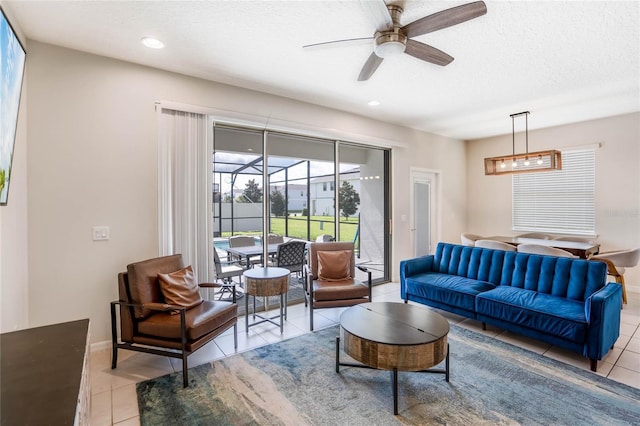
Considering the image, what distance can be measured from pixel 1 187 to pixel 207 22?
192 cm

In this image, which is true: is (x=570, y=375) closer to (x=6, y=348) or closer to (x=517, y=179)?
(x=6, y=348)

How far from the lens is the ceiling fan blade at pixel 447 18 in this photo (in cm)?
190

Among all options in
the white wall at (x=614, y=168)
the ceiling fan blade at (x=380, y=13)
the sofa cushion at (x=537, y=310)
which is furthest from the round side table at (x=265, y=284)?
the white wall at (x=614, y=168)

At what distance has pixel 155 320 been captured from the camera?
104 inches

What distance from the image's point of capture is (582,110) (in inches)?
190

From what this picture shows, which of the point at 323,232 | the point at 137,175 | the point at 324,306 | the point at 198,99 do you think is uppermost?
the point at 198,99

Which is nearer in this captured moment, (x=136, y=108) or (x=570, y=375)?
(x=570, y=375)

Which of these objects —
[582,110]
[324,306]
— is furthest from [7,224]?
[582,110]

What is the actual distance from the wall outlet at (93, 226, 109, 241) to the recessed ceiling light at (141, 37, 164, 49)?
183 centimetres

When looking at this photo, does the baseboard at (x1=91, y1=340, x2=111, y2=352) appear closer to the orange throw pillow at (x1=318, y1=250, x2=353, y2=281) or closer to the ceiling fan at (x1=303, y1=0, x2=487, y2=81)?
the orange throw pillow at (x1=318, y1=250, x2=353, y2=281)

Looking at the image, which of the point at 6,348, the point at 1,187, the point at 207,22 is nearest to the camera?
the point at 6,348

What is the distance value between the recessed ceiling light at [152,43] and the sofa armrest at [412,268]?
3837 millimetres

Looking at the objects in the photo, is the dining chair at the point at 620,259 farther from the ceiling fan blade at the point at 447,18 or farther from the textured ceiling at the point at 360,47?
the ceiling fan blade at the point at 447,18

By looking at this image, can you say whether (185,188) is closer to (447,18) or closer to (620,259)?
(447,18)
